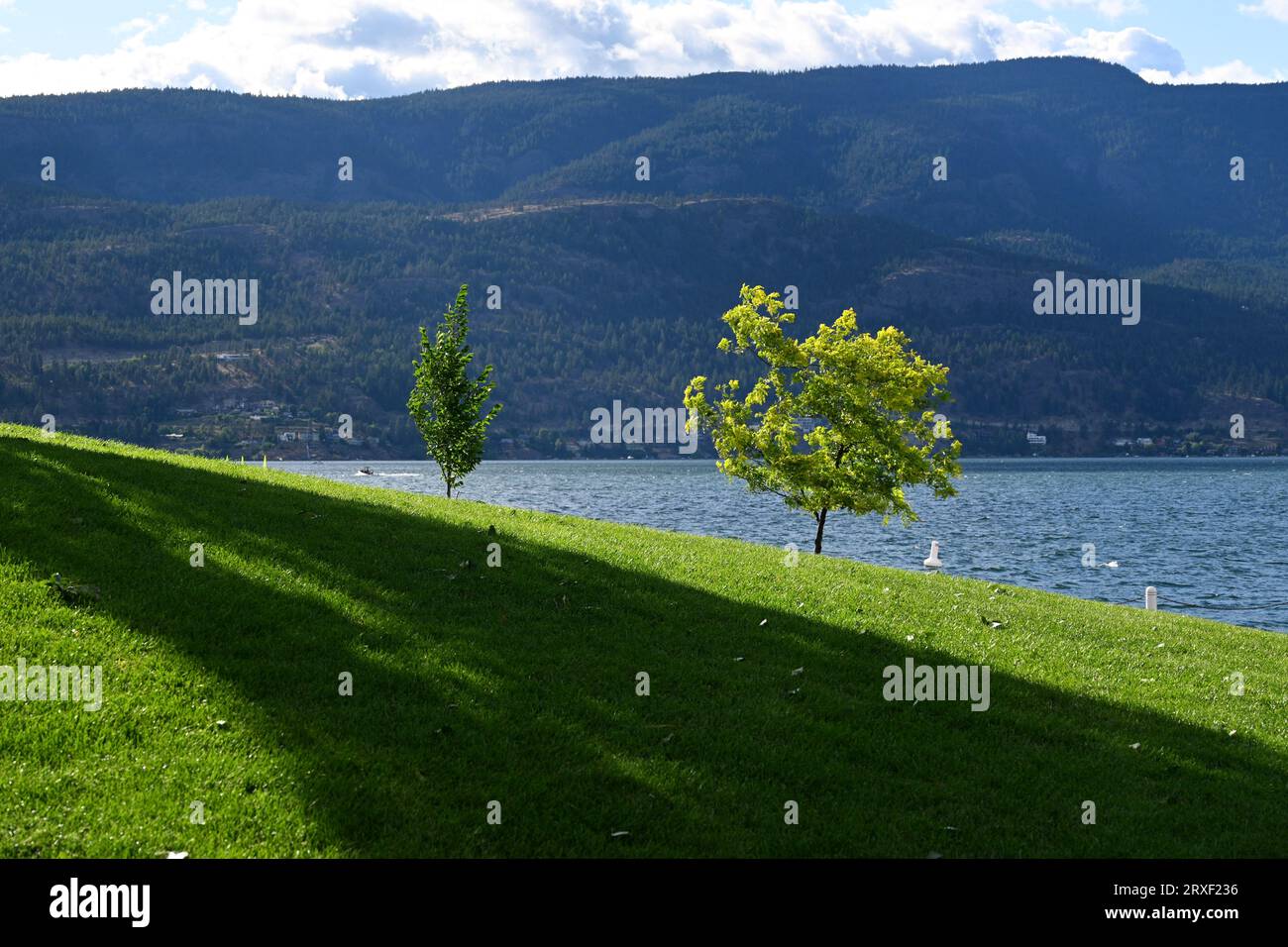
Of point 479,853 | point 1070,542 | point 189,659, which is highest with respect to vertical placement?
point 189,659

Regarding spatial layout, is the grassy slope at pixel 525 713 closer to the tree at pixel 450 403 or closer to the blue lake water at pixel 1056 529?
the blue lake water at pixel 1056 529

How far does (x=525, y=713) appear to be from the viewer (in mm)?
10703

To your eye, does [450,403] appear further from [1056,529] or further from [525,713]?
[1056,529]

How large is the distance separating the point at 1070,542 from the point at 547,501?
65.3 m

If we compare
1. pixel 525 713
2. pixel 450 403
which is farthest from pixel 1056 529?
pixel 525 713

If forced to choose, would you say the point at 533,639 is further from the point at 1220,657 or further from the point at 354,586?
the point at 1220,657

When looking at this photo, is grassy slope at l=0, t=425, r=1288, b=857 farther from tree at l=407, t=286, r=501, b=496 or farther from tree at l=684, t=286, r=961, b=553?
tree at l=407, t=286, r=501, b=496

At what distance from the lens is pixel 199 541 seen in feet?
47.1

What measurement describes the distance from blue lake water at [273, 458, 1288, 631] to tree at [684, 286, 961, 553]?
10.0 metres

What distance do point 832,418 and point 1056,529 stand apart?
242 ft

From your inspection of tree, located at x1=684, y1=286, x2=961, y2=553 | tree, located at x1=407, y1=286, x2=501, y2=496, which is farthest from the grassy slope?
tree, located at x1=407, y1=286, x2=501, y2=496
